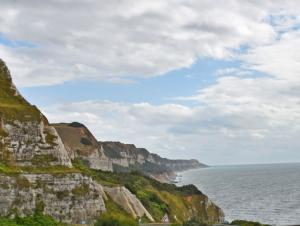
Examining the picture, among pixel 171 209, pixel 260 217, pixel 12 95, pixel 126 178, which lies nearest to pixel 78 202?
pixel 12 95

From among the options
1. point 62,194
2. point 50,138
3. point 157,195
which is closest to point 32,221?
point 62,194

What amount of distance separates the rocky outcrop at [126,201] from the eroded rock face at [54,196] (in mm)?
14992

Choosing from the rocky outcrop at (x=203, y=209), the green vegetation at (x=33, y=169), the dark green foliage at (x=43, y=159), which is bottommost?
the rocky outcrop at (x=203, y=209)

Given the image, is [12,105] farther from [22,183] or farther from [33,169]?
[22,183]

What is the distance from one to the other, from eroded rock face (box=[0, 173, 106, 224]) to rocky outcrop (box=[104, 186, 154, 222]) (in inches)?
590

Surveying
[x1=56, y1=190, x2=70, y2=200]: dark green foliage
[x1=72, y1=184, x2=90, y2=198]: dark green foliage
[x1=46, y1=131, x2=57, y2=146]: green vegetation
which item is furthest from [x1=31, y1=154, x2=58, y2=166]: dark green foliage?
[x1=72, y1=184, x2=90, y2=198]: dark green foliage

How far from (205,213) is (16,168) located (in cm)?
7154

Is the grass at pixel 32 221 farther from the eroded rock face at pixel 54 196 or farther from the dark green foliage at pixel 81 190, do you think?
the dark green foliage at pixel 81 190

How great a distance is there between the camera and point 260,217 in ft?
416

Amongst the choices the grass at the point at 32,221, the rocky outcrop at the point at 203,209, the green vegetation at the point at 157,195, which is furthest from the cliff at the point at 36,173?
the rocky outcrop at the point at 203,209

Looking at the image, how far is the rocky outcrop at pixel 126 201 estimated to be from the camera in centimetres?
8400

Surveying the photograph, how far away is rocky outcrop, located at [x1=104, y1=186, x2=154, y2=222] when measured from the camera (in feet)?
276

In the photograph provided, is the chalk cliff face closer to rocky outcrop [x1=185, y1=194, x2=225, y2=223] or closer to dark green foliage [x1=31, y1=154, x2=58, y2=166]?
dark green foliage [x1=31, y1=154, x2=58, y2=166]

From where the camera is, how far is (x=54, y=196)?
6359 cm
